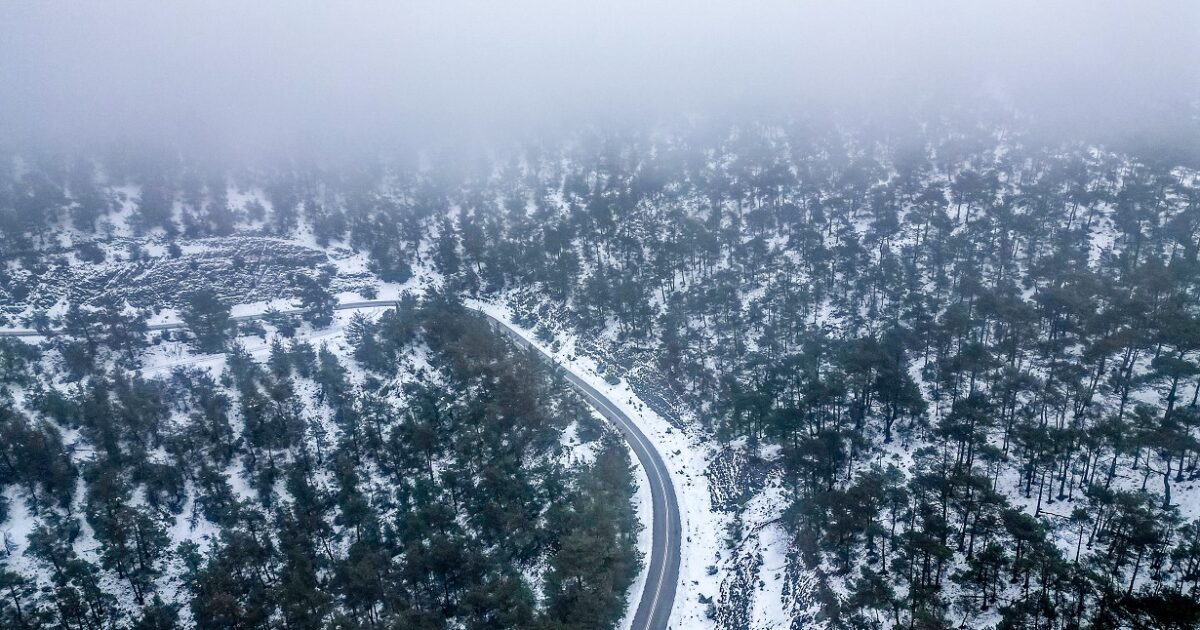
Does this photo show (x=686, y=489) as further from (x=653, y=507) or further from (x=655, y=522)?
(x=655, y=522)

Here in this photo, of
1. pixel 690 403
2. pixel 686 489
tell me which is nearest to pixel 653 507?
pixel 686 489

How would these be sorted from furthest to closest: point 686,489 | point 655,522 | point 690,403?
1. point 690,403
2. point 686,489
3. point 655,522

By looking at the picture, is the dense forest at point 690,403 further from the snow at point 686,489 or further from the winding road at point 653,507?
the winding road at point 653,507

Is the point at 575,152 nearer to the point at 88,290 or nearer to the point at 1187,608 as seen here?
the point at 88,290

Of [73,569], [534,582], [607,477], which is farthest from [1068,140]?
[73,569]

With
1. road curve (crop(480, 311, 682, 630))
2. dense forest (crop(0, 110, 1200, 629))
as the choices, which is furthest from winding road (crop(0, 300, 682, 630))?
dense forest (crop(0, 110, 1200, 629))
